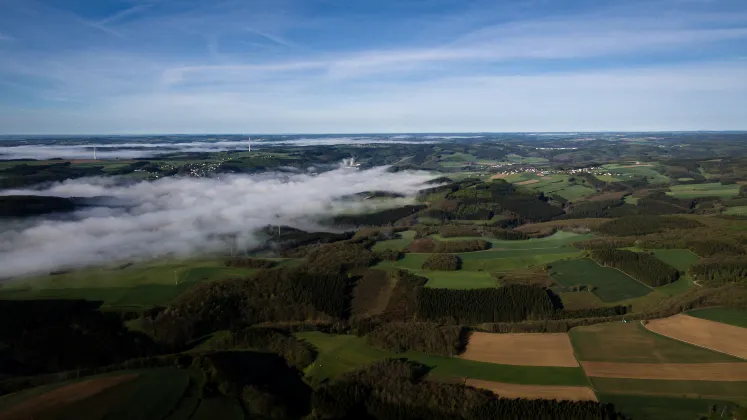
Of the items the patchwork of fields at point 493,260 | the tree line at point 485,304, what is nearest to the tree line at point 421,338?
the tree line at point 485,304

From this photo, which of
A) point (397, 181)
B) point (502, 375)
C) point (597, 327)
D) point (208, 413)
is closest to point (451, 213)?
point (397, 181)

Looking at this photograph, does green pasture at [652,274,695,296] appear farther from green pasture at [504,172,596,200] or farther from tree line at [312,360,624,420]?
green pasture at [504,172,596,200]

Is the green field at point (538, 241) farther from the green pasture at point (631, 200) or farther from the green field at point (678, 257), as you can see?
the green pasture at point (631, 200)

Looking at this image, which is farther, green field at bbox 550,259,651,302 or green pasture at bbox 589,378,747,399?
green field at bbox 550,259,651,302

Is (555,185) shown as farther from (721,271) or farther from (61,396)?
(61,396)

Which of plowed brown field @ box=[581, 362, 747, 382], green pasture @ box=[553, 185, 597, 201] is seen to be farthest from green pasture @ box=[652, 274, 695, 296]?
green pasture @ box=[553, 185, 597, 201]

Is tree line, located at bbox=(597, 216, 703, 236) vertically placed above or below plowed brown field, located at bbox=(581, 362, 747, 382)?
above

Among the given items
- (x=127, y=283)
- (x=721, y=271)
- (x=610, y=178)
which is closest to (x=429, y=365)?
(x=721, y=271)

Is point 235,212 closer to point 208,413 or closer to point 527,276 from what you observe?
point 527,276
